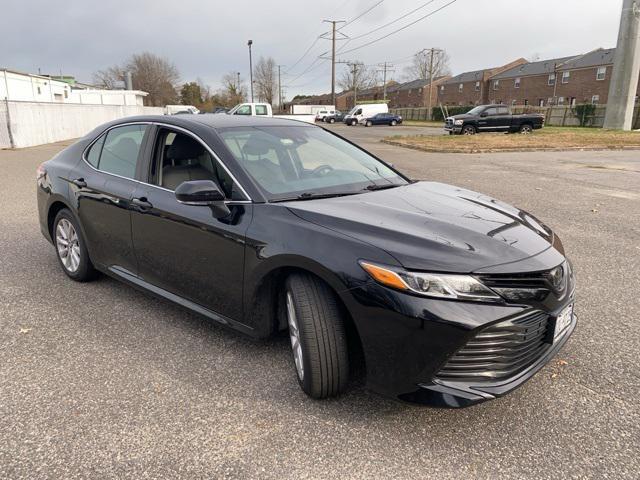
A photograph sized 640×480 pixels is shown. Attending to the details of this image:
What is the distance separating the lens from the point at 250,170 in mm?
3131

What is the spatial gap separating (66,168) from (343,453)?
3618 millimetres

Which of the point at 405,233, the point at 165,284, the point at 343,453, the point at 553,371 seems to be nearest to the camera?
the point at 343,453

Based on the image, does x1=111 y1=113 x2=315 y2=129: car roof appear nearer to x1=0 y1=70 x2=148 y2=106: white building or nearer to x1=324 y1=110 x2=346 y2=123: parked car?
x1=0 y1=70 x2=148 y2=106: white building

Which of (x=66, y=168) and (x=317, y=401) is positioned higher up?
(x=66, y=168)

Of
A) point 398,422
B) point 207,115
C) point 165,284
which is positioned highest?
point 207,115

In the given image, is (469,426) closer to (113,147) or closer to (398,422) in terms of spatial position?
(398,422)

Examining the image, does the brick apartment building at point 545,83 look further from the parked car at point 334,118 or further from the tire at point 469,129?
the tire at point 469,129

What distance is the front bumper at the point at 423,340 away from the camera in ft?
7.16

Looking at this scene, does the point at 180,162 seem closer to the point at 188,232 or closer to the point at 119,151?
the point at 188,232

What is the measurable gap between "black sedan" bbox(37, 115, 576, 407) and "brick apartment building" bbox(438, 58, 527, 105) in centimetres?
8091

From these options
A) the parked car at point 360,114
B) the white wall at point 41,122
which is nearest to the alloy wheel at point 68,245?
the white wall at point 41,122

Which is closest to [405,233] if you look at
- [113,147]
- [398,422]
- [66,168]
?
[398,422]

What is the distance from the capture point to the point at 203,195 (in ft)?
9.46

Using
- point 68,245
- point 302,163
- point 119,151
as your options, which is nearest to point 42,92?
point 68,245
